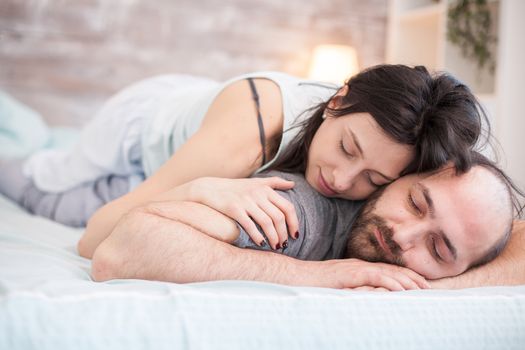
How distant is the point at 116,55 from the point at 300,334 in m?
2.51

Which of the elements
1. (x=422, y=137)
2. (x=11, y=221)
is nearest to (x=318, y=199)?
(x=422, y=137)

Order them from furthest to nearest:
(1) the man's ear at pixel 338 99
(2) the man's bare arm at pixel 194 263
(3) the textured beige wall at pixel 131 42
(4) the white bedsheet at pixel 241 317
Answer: (3) the textured beige wall at pixel 131 42
(1) the man's ear at pixel 338 99
(2) the man's bare arm at pixel 194 263
(4) the white bedsheet at pixel 241 317

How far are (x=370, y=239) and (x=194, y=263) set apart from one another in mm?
370

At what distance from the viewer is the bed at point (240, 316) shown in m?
0.68

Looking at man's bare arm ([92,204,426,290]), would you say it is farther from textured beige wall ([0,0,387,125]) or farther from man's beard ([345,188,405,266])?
textured beige wall ([0,0,387,125])

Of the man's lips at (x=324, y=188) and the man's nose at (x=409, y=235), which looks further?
the man's lips at (x=324, y=188)

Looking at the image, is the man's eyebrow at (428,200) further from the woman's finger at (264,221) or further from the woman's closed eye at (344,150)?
the woman's finger at (264,221)

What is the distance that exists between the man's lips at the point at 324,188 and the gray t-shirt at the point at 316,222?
13mm

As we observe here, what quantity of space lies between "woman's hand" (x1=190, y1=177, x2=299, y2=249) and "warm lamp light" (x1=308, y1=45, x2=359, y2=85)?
2.28m

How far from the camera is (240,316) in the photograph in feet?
2.42

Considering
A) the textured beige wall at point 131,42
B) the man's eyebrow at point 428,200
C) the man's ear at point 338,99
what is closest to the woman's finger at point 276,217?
the man's eyebrow at point 428,200

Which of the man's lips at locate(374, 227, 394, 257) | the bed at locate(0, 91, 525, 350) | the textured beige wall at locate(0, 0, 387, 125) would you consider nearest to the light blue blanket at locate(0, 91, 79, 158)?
the textured beige wall at locate(0, 0, 387, 125)

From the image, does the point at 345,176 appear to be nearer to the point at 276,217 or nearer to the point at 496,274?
the point at 276,217

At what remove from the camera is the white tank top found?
4.42 ft
